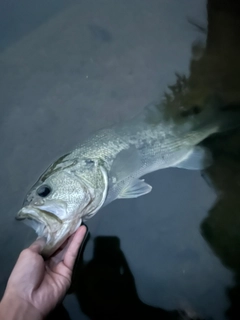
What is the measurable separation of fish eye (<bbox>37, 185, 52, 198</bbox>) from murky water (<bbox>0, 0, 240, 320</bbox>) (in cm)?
40

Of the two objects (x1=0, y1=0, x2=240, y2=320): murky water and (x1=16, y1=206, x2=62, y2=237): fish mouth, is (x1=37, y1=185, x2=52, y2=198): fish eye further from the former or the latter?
(x1=0, y1=0, x2=240, y2=320): murky water

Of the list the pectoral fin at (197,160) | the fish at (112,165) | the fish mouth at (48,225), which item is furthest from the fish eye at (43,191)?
the pectoral fin at (197,160)

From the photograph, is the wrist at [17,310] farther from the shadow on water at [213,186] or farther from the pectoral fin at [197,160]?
the pectoral fin at [197,160]

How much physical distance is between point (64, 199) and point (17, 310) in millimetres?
596

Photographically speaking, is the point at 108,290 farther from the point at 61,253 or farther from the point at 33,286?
the point at 33,286

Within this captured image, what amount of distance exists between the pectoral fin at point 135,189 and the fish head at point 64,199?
14cm

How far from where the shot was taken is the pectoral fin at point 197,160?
7.66 feet

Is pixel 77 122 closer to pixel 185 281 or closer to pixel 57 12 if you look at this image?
pixel 57 12

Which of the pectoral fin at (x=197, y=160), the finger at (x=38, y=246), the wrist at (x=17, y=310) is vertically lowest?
the pectoral fin at (x=197, y=160)

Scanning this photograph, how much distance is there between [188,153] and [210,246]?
629 mm

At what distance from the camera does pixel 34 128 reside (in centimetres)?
252

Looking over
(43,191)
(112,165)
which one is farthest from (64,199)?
(112,165)

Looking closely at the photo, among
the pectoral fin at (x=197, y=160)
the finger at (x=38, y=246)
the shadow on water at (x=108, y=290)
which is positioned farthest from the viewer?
the pectoral fin at (x=197, y=160)

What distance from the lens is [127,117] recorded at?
254 centimetres
